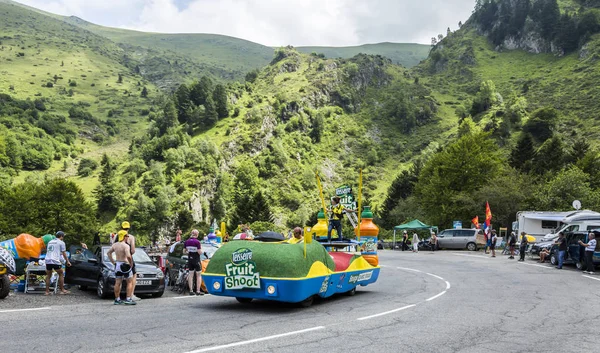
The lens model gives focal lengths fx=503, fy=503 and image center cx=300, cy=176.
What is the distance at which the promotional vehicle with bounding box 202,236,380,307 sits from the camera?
34.1 feet

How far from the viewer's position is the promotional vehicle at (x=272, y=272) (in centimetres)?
1041

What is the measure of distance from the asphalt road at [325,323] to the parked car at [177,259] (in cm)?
262

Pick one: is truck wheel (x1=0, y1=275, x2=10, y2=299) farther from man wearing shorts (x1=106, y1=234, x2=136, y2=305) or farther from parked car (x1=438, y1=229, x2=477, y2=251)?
parked car (x1=438, y1=229, x2=477, y2=251)

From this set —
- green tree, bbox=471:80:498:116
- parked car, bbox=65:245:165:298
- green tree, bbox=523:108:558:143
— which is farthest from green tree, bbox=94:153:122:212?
green tree, bbox=471:80:498:116

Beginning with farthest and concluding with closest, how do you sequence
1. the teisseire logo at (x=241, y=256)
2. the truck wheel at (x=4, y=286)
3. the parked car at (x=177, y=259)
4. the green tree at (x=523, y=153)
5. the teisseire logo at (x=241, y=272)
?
the green tree at (x=523, y=153)
the parked car at (x=177, y=259)
the truck wheel at (x=4, y=286)
the teisseire logo at (x=241, y=256)
the teisseire logo at (x=241, y=272)

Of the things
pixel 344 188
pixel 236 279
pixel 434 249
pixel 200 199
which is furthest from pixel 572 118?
pixel 236 279

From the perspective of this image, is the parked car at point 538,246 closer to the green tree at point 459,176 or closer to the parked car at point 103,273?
the green tree at point 459,176

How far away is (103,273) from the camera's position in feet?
45.1

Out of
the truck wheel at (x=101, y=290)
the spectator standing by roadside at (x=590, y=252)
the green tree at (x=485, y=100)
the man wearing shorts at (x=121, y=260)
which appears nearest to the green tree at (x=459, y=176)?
the spectator standing by roadside at (x=590, y=252)

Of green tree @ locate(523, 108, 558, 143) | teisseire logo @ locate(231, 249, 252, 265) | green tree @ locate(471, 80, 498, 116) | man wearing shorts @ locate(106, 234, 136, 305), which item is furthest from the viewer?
green tree @ locate(471, 80, 498, 116)

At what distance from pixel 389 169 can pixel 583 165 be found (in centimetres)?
8567

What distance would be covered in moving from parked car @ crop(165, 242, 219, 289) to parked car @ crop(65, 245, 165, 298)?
1.79 meters

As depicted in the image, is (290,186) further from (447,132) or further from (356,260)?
(356,260)

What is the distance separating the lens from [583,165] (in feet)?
186
